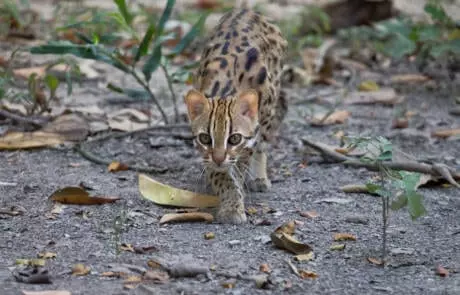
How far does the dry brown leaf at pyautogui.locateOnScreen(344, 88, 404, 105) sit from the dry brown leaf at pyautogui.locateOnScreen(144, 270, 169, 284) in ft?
14.6

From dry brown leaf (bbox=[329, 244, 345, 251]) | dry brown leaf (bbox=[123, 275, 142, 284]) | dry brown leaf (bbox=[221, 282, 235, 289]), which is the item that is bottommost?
dry brown leaf (bbox=[329, 244, 345, 251])

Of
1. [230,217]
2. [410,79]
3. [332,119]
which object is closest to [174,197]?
[230,217]

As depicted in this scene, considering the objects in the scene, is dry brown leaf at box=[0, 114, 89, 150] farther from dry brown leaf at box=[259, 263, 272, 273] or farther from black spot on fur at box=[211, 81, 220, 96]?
dry brown leaf at box=[259, 263, 272, 273]

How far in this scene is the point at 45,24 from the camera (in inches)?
425

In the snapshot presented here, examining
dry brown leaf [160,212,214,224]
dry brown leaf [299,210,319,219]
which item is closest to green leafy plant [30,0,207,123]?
dry brown leaf [160,212,214,224]

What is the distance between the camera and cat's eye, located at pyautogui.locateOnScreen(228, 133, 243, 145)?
Answer: 19.2ft

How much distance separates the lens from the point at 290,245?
208 inches

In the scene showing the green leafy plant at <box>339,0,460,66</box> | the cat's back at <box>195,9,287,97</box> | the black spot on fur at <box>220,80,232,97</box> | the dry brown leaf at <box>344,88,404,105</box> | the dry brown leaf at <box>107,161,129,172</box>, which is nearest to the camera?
the black spot on fur at <box>220,80,232,97</box>

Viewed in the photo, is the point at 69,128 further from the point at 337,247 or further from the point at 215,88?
the point at 337,247

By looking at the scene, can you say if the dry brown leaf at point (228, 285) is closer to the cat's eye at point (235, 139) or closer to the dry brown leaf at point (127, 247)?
the dry brown leaf at point (127, 247)

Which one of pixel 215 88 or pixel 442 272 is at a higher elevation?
pixel 215 88

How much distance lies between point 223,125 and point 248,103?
28 centimetres

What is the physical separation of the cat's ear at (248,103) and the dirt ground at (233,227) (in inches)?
22.8

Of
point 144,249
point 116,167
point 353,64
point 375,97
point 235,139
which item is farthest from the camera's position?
point 353,64
